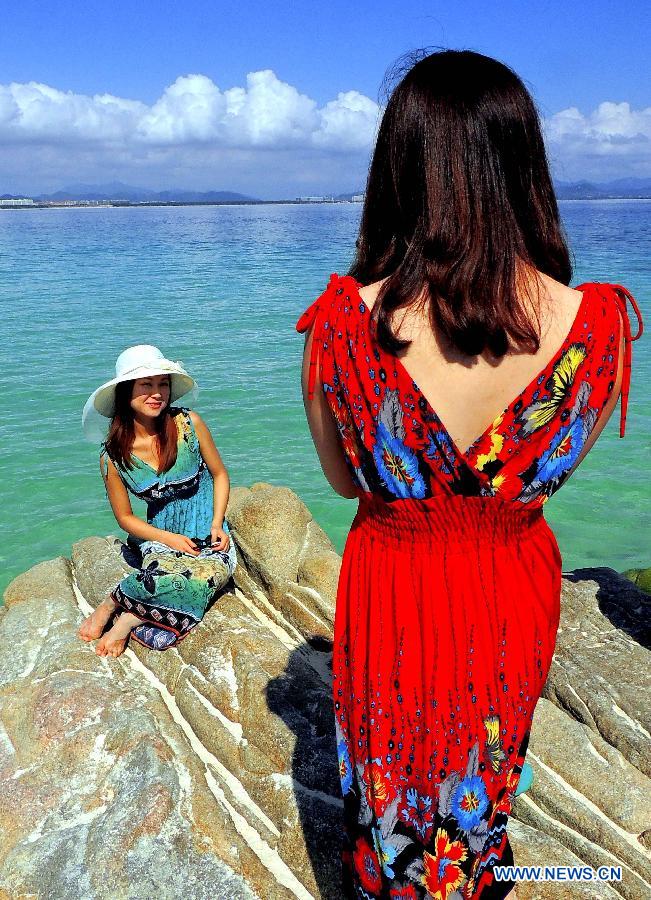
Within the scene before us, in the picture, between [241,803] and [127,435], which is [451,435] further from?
[127,435]

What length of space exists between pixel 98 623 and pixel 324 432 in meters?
3.03

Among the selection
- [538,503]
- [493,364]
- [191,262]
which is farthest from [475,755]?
[191,262]

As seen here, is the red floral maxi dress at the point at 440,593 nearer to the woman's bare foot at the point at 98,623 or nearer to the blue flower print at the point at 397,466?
the blue flower print at the point at 397,466

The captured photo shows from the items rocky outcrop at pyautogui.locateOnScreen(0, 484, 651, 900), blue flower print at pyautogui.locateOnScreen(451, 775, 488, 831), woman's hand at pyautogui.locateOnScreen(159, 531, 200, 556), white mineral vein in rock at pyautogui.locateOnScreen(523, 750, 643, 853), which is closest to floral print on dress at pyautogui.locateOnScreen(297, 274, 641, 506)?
blue flower print at pyautogui.locateOnScreen(451, 775, 488, 831)

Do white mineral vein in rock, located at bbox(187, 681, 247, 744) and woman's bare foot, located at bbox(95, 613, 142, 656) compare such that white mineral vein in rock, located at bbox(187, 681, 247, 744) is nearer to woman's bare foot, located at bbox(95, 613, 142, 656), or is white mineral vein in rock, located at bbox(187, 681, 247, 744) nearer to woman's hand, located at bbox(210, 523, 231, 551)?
woman's bare foot, located at bbox(95, 613, 142, 656)

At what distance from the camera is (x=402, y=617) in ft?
6.53

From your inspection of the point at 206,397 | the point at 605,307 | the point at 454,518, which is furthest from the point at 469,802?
the point at 206,397

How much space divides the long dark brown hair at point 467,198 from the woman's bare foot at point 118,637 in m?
3.20

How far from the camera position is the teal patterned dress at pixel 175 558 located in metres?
4.43

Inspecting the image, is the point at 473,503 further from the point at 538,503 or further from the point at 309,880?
the point at 309,880

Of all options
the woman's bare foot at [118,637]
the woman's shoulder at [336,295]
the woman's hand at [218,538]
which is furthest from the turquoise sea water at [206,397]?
the woman's bare foot at [118,637]

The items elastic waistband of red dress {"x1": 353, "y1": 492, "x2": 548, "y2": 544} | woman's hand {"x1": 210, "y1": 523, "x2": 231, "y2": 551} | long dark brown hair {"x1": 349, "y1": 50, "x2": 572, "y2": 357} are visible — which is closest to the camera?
long dark brown hair {"x1": 349, "y1": 50, "x2": 572, "y2": 357}

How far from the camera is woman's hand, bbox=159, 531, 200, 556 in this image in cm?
484

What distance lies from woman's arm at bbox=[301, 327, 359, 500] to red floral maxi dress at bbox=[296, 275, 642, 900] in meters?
0.03
